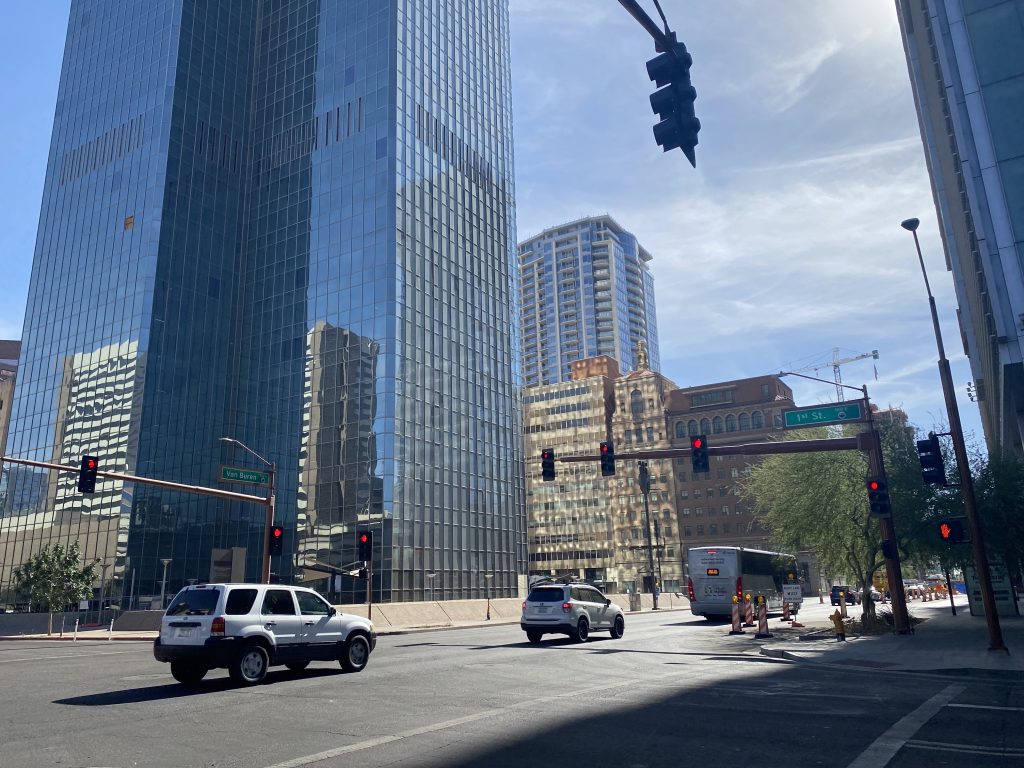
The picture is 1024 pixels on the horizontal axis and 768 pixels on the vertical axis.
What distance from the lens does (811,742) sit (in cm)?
864

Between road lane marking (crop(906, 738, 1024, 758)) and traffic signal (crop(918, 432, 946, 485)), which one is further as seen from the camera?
traffic signal (crop(918, 432, 946, 485))

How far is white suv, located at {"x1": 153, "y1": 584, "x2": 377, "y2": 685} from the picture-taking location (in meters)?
13.7

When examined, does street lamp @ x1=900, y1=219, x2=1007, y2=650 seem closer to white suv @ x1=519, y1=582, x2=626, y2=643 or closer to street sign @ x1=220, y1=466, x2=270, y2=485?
white suv @ x1=519, y1=582, x2=626, y2=643

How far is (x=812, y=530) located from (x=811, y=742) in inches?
1012

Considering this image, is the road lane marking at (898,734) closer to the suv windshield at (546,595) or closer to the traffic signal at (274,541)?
the suv windshield at (546,595)

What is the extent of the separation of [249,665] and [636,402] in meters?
142

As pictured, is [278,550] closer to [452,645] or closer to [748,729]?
[452,645]

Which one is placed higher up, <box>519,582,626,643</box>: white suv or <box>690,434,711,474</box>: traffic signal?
<box>690,434,711,474</box>: traffic signal

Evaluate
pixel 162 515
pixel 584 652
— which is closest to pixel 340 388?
pixel 162 515

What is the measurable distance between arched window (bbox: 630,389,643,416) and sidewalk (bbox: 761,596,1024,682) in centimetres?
12344

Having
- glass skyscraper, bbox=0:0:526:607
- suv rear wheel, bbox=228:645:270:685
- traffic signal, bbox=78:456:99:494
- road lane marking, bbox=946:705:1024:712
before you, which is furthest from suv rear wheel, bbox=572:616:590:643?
glass skyscraper, bbox=0:0:526:607

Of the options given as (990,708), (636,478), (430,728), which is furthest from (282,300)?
(636,478)

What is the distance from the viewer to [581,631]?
80.7 feet

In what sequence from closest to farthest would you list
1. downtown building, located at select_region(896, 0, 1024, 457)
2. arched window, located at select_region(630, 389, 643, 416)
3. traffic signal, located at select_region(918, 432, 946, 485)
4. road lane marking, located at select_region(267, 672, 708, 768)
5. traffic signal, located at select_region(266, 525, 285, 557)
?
road lane marking, located at select_region(267, 672, 708, 768), traffic signal, located at select_region(918, 432, 946, 485), downtown building, located at select_region(896, 0, 1024, 457), traffic signal, located at select_region(266, 525, 285, 557), arched window, located at select_region(630, 389, 643, 416)
